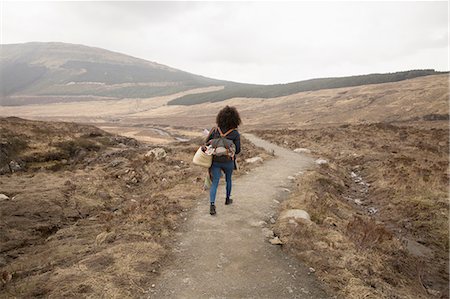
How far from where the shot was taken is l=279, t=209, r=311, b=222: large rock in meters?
9.34

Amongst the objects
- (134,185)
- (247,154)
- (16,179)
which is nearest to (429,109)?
(247,154)

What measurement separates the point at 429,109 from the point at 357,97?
4339cm

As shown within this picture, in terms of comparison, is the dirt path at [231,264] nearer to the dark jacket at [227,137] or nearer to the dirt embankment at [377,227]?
Answer: the dirt embankment at [377,227]

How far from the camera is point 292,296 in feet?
18.9

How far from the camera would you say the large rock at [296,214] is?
9.34 metres

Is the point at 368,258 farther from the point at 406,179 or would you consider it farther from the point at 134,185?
the point at 134,185

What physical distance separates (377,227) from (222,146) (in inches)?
220

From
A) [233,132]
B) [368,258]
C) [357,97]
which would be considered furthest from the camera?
[357,97]

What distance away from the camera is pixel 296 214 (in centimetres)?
955

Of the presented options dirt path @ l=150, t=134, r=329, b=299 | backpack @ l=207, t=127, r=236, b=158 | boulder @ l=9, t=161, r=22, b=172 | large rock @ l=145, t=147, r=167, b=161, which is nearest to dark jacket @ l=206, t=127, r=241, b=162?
backpack @ l=207, t=127, r=236, b=158

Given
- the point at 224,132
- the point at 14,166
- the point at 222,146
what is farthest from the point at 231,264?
the point at 14,166

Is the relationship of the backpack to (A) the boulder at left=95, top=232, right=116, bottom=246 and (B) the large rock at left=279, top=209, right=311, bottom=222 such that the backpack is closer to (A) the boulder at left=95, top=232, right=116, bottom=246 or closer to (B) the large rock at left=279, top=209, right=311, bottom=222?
(B) the large rock at left=279, top=209, right=311, bottom=222

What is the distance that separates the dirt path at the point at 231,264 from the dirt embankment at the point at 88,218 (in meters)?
0.50

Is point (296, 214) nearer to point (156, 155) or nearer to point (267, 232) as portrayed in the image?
point (267, 232)
